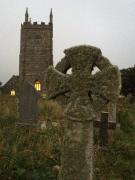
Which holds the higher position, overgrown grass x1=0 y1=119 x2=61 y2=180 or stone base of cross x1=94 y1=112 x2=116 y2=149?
stone base of cross x1=94 y1=112 x2=116 y2=149

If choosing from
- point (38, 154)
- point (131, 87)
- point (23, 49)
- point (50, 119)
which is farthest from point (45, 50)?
point (38, 154)

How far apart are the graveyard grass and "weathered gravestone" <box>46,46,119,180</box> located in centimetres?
172

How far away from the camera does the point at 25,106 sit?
37.2ft

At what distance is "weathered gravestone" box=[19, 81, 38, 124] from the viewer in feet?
36.7

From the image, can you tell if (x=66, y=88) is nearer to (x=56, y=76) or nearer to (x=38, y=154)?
(x=56, y=76)

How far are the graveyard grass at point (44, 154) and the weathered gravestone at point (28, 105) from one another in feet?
1.65

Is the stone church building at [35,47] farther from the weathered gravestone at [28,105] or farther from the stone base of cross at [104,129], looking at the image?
the stone base of cross at [104,129]

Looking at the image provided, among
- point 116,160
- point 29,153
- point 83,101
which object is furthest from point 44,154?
point 83,101

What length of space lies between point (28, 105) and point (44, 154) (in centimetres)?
390

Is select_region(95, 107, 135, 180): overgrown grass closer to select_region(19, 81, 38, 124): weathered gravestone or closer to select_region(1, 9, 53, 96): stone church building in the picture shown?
select_region(19, 81, 38, 124): weathered gravestone

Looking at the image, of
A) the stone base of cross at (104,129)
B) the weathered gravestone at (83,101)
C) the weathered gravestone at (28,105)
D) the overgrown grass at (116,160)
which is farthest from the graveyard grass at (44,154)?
the weathered gravestone at (83,101)

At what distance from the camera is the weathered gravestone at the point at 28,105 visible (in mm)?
11188

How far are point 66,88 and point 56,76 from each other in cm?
24

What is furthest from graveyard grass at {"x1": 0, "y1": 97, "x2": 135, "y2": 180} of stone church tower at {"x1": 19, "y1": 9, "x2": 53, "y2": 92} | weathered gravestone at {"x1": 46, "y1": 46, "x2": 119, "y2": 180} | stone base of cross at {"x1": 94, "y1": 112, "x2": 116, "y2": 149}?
stone church tower at {"x1": 19, "y1": 9, "x2": 53, "y2": 92}
